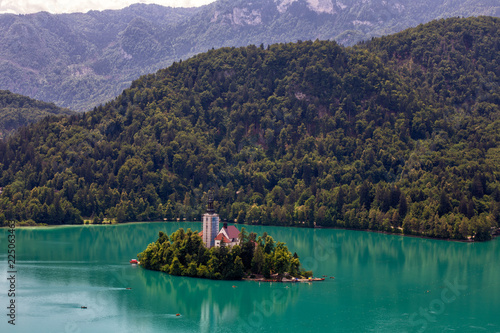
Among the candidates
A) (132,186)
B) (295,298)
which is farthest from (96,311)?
(132,186)

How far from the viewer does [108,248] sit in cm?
12900

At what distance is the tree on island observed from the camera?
3762 inches

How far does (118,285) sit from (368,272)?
3830cm

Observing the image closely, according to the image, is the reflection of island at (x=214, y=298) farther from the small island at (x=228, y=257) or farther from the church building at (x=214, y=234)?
the church building at (x=214, y=234)

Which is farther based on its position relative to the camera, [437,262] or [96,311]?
[437,262]

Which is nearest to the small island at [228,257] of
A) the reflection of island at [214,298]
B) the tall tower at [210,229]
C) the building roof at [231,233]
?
the tall tower at [210,229]

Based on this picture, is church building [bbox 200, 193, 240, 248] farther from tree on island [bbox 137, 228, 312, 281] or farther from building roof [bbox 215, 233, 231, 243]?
tree on island [bbox 137, 228, 312, 281]

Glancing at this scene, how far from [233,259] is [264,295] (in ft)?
25.7

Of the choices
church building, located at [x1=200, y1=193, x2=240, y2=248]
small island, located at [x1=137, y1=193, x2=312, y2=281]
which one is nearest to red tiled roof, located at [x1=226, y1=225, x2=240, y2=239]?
church building, located at [x1=200, y1=193, x2=240, y2=248]

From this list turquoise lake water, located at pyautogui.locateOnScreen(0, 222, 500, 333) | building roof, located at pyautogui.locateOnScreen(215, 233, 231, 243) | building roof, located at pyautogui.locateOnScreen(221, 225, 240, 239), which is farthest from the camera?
building roof, located at pyautogui.locateOnScreen(221, 225, 240, 239)

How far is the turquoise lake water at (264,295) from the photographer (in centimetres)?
7938

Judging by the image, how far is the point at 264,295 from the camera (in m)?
90.7

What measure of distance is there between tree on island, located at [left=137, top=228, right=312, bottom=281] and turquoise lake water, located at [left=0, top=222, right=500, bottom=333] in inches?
57.7

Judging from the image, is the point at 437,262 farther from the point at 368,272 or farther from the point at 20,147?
the point at 20,147
